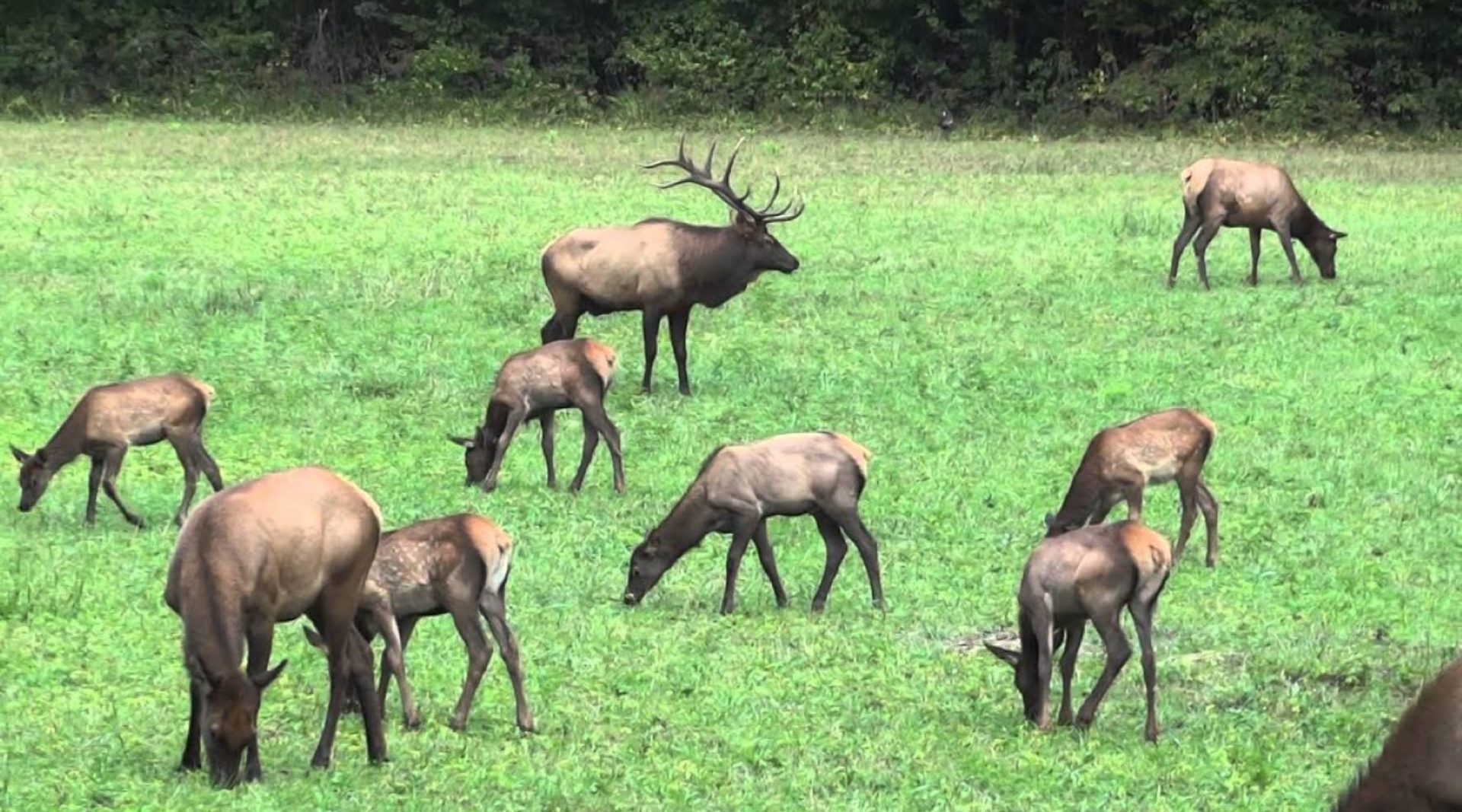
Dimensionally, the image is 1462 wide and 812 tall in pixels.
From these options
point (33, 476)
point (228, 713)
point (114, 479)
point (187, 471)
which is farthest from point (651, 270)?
point (228, 713)

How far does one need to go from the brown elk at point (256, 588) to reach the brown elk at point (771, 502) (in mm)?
2723

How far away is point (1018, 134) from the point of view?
34250mm

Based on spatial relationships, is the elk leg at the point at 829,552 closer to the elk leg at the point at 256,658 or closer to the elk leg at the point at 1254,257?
the elk leg at the point at 256,658

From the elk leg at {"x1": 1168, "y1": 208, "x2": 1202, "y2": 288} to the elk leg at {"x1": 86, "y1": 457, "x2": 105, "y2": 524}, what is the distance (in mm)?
9655

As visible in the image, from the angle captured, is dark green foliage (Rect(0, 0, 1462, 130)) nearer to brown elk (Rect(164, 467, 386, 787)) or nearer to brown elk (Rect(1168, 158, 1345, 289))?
brown elk (Rect(1168, 158, 1345, 289))

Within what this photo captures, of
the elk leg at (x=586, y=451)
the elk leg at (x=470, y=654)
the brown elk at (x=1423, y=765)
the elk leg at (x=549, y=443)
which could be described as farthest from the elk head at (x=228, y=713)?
the elk leg at (x=549, y=443)

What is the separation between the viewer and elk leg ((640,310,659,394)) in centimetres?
1440

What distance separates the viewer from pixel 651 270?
14.6 meters

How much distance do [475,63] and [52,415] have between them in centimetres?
2579

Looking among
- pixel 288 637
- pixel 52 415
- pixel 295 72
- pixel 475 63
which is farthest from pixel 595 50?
pixel 288 637

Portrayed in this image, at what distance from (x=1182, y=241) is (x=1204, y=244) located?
0.70 feet

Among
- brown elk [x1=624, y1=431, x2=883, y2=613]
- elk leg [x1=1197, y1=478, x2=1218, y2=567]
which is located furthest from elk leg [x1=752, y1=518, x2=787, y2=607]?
elk leg [x1=1197, y1=478, x2=1218, y2=567]

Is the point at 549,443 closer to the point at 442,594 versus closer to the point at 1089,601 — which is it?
the point at 442,594

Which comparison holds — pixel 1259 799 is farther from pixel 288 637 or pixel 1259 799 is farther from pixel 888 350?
pixel 888 350
